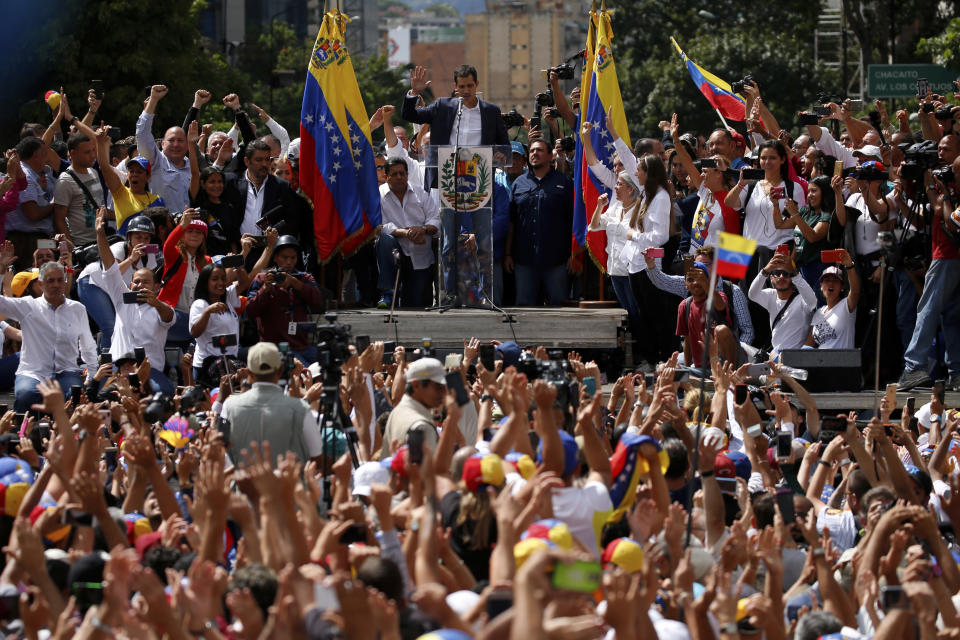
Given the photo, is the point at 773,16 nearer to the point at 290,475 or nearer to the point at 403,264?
the point at 403,264

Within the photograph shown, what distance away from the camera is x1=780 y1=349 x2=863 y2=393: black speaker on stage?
11883mm

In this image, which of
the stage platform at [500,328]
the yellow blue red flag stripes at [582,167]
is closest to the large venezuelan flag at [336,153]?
the stage platform at [500,328]

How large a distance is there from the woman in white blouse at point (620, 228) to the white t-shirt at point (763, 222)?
951mm

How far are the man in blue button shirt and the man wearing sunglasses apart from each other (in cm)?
227

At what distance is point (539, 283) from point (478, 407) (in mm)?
4852

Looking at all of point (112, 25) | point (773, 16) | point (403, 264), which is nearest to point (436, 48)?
point (773, 16)

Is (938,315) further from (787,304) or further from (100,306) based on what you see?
(100,306)

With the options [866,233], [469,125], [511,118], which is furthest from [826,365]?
[511,118]

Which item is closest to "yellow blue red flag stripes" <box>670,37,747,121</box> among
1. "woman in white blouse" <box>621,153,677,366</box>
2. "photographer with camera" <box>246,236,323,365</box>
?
"woman in white blouse" <box>621,153,677,366</box>

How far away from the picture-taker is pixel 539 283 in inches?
563

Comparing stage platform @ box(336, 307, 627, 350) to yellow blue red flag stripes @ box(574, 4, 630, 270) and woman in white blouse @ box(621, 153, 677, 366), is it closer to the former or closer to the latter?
woman in white blouse @ box(621, 153, 677, 366)

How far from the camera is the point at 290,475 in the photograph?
19.7ft

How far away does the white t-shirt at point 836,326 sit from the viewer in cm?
1222

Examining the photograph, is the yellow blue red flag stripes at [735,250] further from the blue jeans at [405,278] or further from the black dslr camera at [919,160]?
the blue jeans at [405,278]
